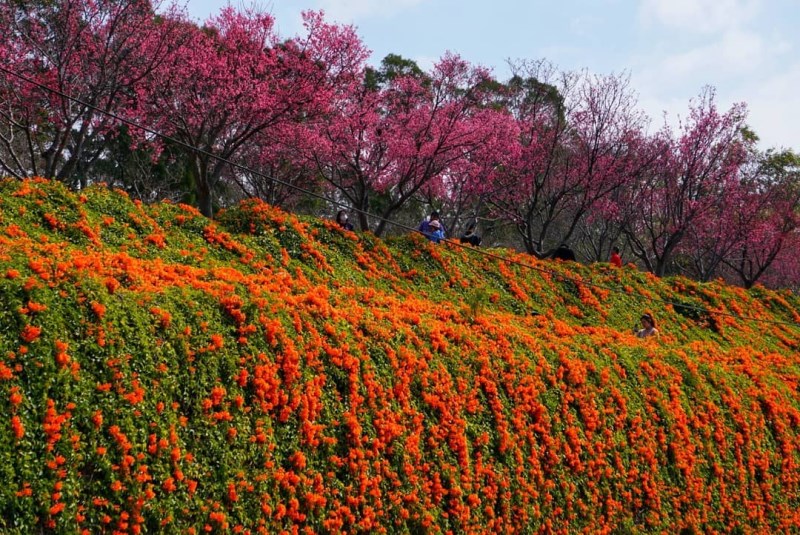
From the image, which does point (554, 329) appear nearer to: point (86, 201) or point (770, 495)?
point (770, 495)

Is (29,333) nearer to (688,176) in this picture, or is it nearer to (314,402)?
(314,402)

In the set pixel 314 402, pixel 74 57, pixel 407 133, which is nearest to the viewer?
pixel 314 402

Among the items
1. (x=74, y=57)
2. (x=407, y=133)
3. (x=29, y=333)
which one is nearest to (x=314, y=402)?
(x=29, y=333)

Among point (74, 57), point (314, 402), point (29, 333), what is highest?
point (74, 57)

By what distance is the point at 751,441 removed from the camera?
32.4ft

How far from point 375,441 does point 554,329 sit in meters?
6.46

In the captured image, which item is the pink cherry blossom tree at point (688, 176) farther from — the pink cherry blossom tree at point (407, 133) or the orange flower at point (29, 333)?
the orange flower at point (29, 333)

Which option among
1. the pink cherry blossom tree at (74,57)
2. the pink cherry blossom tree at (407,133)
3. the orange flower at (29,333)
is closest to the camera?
the orange flower at (29,333)

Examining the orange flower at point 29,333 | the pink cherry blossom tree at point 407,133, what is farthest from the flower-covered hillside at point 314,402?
the pink cherry blossom tree at point 407,133

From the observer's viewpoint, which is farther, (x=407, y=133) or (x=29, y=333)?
(x=407, y=133)

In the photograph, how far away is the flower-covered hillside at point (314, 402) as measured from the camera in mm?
4215

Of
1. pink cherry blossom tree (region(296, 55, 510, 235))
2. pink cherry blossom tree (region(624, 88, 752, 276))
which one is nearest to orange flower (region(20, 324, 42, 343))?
pink cherry blossom tree (region(296, 55, 510, 235))

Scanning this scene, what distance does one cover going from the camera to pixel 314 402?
5.60 metres

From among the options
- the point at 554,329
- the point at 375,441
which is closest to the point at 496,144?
the point at 554,329
